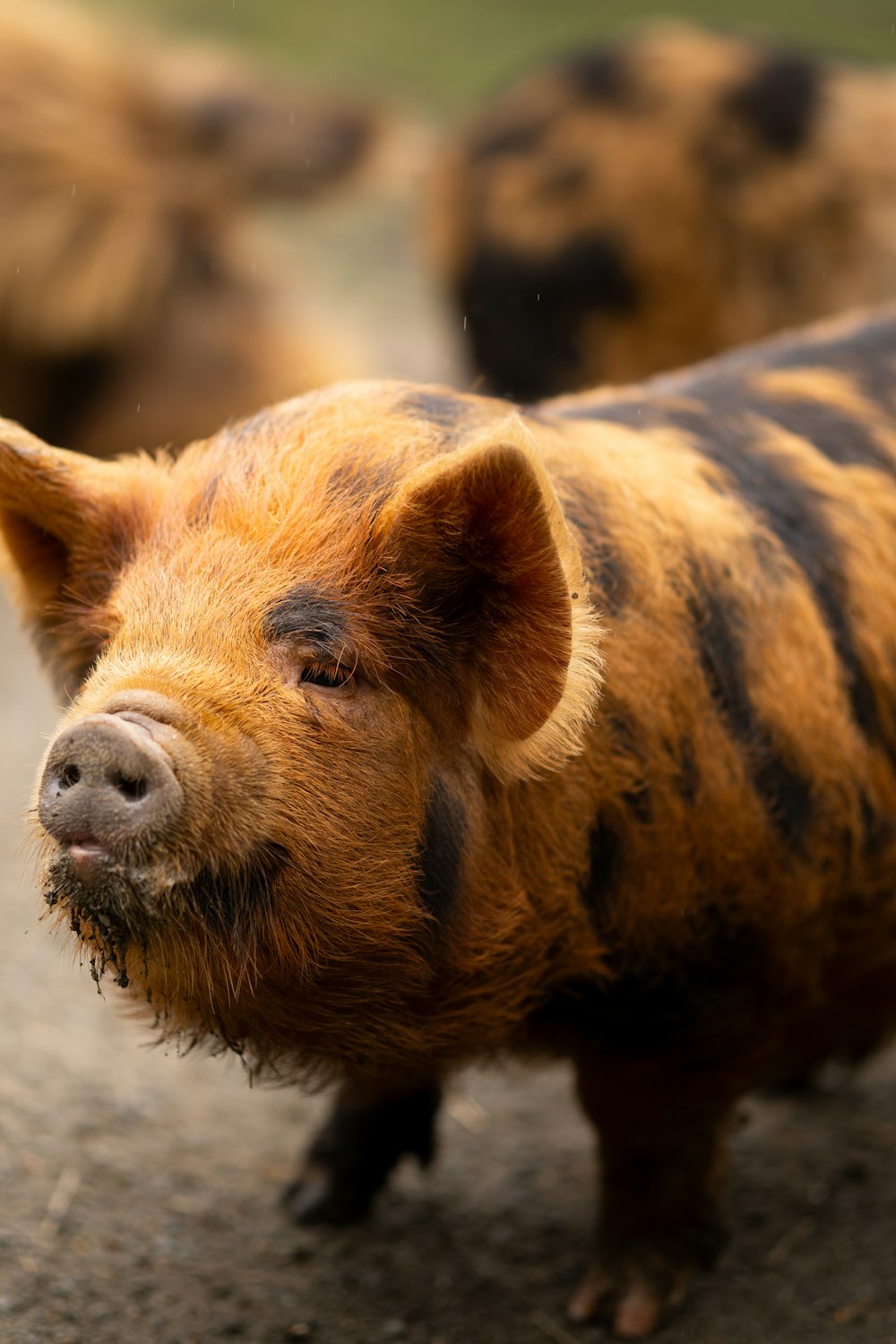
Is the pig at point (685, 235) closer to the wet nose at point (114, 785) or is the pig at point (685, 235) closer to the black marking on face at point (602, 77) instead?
the black marking on face at point (602, 77)

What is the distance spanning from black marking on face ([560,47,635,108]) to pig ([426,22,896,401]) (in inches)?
4.5

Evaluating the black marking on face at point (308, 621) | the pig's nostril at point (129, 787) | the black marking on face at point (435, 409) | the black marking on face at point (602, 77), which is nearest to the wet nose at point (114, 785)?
the pig's nostril at point (129, 787)

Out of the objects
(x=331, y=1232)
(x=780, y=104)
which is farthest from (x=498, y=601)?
(x=780, y=104)

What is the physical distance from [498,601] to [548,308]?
4499 mm

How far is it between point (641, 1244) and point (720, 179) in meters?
4.76

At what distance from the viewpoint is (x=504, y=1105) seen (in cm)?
423

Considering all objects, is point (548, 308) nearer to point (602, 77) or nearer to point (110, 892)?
point (602, 77)

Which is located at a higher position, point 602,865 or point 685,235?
point 602,865

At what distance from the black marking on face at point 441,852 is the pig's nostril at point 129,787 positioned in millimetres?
507

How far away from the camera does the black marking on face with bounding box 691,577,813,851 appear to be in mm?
2873

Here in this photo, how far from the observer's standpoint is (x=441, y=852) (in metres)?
2.56

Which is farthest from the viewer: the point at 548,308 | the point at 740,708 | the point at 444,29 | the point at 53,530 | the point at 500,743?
the point at 444,29

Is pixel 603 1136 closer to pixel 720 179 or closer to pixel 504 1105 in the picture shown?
pixel 504 1105

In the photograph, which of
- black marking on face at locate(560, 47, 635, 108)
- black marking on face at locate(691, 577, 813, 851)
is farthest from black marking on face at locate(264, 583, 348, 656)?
black marking on face at locate(560, 47, 635, 108)
